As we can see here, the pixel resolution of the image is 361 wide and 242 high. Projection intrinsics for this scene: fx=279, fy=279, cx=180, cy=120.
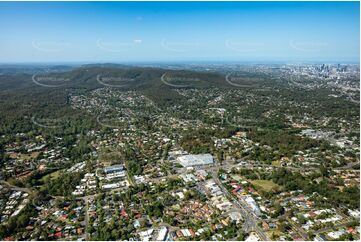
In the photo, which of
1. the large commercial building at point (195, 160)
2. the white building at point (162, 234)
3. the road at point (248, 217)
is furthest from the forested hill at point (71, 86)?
the road at point (248, 217)

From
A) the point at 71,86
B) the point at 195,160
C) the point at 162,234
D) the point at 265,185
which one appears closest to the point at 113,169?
the point at 195,160

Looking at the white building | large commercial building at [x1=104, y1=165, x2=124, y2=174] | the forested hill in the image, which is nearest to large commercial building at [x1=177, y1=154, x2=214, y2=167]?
large commercial building at [x1=104, y1=165, x2=124, y2=174]

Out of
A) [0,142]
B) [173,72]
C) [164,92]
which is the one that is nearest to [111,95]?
[164,92]

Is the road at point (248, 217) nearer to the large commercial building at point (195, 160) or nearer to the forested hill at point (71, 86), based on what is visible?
the large commercial building at point (195, 160)

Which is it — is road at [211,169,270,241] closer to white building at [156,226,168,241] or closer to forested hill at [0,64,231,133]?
white building at [156,226,168,241]

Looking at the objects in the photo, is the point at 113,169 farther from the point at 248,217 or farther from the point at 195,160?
the point at 248,217

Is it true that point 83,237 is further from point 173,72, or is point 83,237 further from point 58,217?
point 173,72
